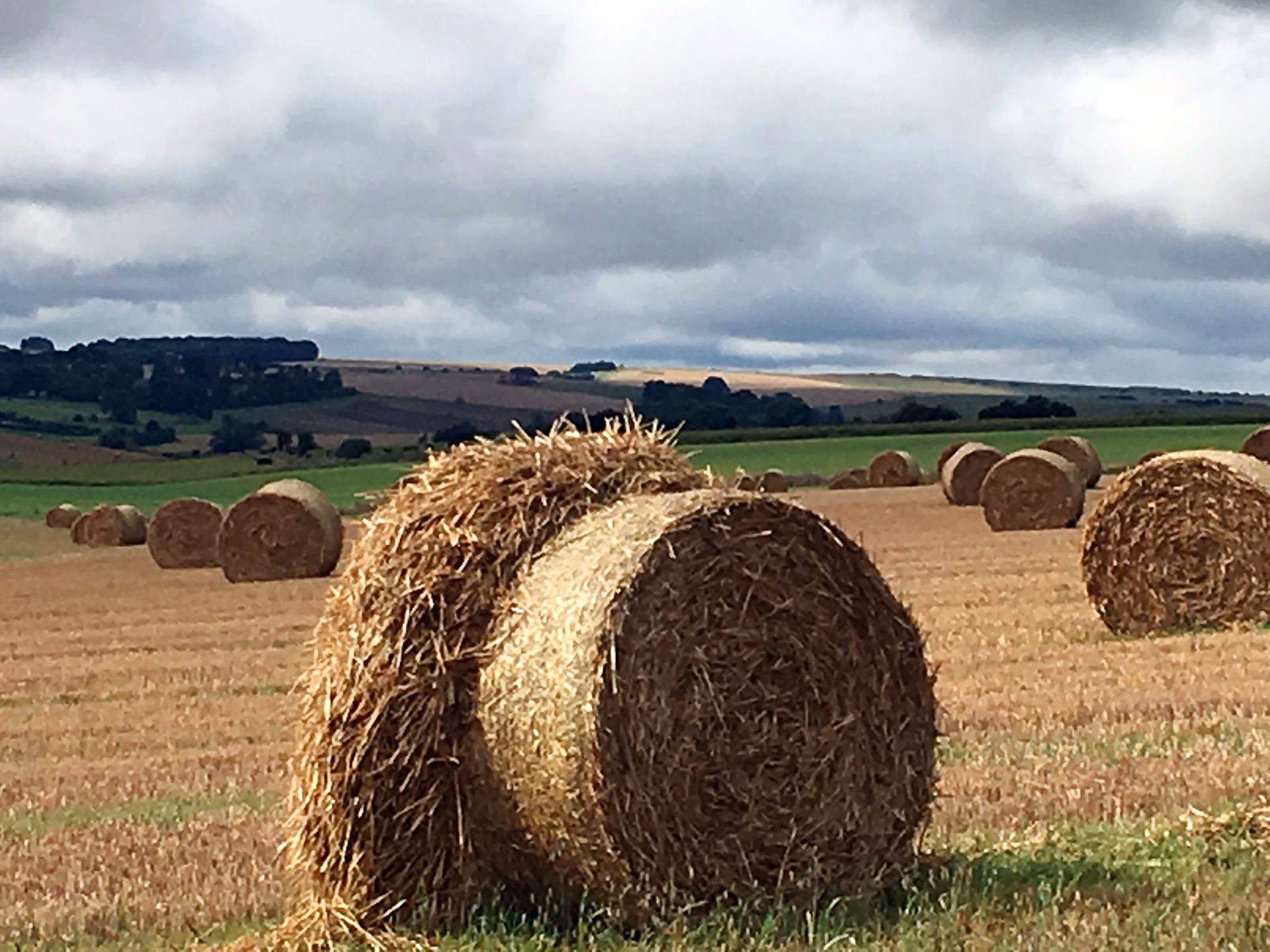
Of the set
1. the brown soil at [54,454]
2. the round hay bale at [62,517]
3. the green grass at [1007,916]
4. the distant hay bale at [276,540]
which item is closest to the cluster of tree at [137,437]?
the brown soil at [54,454]

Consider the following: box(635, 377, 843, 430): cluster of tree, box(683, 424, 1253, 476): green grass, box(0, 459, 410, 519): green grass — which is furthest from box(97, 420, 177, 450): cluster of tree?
box(683, 424, 1253, 476): green grass

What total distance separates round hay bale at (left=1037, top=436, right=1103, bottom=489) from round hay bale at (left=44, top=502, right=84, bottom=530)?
2404 cm

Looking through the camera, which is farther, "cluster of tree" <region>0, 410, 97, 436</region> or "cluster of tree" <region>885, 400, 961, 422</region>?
"cluster of tree" <region>0, 410, 97, 436</region>

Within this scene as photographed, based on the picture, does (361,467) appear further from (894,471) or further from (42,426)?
(42,426)

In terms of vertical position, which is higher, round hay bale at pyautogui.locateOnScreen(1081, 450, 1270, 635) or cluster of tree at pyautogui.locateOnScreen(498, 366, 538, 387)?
cluster of tree at pyautogui.locateOnScreen(498, 366, 538, 387)

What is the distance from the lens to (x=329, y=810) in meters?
6.95

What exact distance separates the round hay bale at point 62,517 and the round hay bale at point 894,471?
20.0 meters

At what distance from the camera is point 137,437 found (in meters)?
80.8

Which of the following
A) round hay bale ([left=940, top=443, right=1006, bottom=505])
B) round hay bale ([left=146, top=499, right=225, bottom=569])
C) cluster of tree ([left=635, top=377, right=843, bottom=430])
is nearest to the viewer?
round hay bale ([left=146, top=499, right=225, bottom=569])

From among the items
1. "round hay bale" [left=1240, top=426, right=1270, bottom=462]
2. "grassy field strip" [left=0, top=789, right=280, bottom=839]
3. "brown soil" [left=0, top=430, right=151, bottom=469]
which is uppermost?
"round hay bale" [left=1240, top=426, right=1270, bottom=462]

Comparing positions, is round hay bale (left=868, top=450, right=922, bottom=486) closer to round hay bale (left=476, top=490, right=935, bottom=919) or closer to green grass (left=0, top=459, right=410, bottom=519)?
green grass (left=0, top=459, right=410, bottom=519)

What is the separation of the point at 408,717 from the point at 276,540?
20.2 m

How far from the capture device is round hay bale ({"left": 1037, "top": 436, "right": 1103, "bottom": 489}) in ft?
127

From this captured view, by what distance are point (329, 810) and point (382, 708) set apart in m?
0.44
